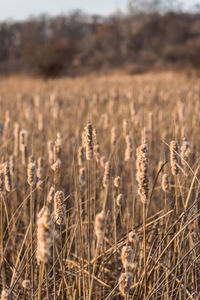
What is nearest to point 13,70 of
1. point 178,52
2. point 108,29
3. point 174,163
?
point 108,29

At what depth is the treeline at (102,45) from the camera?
17.3m

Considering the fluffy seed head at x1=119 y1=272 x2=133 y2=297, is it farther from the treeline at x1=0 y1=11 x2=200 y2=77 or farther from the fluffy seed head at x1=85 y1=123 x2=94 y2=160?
the treeline at x1=0 y1=11 x2=200 y2=77

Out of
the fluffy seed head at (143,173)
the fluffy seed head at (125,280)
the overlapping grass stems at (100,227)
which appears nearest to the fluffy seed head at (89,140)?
the overlapping grass stems at (100,227)

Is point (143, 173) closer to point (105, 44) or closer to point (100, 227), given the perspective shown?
point (100, 227)

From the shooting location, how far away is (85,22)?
123 feet

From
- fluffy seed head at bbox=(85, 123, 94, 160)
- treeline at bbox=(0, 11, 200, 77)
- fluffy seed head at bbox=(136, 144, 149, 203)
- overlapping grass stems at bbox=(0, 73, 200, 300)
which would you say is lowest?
overlapping grass stems at bbox=(0, 73, 200, 300)

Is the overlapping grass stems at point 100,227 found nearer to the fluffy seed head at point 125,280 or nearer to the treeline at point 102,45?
the fluffy seed head at point 125,280

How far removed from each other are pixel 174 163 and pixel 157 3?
121 feet

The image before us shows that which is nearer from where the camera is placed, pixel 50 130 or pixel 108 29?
pixel 50 130

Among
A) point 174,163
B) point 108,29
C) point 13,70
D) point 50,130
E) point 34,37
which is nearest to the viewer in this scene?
point 174,163

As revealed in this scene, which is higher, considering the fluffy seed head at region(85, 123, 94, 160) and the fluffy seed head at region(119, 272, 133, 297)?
the fluffy seed head at region(85, 123, 94, 160)

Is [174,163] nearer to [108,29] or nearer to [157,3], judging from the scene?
[108,29]

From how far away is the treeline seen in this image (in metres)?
17.3

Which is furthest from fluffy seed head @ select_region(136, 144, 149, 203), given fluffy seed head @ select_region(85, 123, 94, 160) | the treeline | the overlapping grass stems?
the treeline
